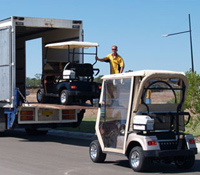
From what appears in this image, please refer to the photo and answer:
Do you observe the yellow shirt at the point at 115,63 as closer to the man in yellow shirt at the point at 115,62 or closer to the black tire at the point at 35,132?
the man in yellow shirt at the point at 115,62

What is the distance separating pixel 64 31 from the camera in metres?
17.1

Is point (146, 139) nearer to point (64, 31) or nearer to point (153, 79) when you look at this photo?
point (153, 79)

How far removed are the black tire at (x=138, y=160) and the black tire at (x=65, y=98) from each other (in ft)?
17.3

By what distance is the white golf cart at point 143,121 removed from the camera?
30.5 feet

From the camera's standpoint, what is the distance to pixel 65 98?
14.5 metres

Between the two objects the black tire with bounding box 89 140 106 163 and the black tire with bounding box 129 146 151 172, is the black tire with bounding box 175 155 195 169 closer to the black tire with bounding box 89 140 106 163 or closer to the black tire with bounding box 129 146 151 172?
the black tire with bounding box 129 146 151 172

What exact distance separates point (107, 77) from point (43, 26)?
20.2ft

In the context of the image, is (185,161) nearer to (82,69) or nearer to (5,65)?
(82,69)

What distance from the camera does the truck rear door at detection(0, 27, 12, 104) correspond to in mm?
15352

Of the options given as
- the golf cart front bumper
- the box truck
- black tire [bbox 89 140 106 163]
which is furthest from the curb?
the golf cart front bumper

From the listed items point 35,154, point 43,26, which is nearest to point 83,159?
point 35,154

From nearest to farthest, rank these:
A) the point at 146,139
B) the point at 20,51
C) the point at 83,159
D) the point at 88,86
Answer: the point at 146,139 < the point at 83,159 < the point at 88,86 < the point at 20,51

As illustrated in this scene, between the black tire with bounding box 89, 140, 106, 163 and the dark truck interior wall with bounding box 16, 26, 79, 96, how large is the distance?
6.74 m

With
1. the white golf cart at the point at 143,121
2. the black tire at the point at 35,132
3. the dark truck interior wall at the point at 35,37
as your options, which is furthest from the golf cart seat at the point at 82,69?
the white golf cart at the point at 143,121
